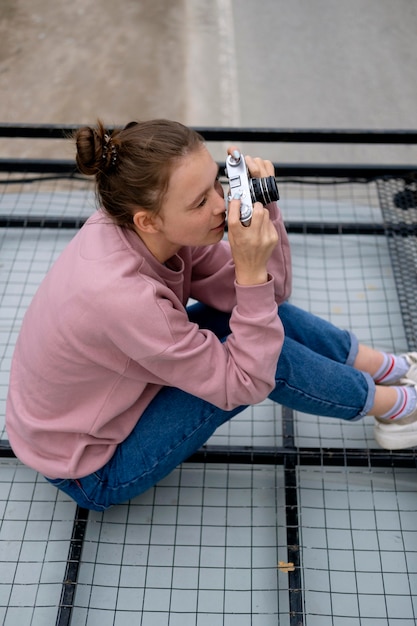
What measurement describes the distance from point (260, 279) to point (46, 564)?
0.73m

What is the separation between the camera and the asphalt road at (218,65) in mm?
3408

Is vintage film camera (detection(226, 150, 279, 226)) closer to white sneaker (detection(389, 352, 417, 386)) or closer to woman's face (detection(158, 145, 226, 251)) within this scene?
woman's face (detection(158, 145, 226, 251))

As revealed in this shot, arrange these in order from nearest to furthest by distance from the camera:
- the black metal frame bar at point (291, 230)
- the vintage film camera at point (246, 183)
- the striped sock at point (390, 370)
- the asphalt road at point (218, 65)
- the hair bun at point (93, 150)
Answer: the hair bun at point (93, 150) → the vintage film camera at point (246, 183) → the black metal frame bar at point (291, 230) → the striped sock at point (390, 370) → the asphalt road at point (218, 65)

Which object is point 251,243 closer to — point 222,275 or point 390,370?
point 222,275

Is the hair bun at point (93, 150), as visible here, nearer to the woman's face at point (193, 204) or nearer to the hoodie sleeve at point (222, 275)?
the woman's face at point (193, 204)

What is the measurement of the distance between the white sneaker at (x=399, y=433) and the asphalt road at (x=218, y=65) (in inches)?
77.5

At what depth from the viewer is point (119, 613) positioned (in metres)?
1.29

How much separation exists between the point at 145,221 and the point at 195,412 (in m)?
0.34

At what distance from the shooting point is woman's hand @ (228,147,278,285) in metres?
1.08

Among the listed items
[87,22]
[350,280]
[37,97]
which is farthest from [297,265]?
[87,22]

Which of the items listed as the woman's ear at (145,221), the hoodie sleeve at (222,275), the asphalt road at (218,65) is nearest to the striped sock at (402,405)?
the hoodie sleeve at (222,275)

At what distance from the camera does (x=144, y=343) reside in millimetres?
1032

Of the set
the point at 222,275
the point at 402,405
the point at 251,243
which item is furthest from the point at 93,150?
the point at 402,405

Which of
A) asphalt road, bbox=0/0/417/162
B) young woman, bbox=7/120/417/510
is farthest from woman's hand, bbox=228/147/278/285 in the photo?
asphalt road, bbox=0/0/417/162
